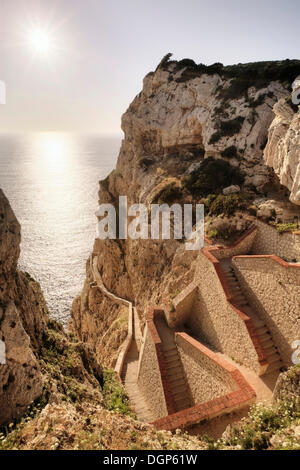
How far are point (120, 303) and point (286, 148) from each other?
72.2 ft

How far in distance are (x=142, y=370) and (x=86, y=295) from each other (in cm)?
2212

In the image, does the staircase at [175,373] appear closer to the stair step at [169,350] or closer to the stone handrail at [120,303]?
the stair step at [169,350]

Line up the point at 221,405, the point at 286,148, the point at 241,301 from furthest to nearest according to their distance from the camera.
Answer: the point at 286,148 < the point at 241,301 < the point at 221,405

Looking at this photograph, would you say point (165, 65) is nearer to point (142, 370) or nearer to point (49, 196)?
point (142, 370)

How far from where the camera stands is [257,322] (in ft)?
40.3

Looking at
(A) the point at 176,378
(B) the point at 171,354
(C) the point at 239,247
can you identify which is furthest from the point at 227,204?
(A) the point at 176,378

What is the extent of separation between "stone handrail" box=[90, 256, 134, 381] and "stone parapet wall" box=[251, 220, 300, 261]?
425 inches

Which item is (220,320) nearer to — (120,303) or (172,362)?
(172,362)

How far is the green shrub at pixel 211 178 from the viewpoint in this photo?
21.1 meters

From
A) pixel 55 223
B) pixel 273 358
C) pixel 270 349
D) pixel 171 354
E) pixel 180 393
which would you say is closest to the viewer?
pixel 273 358

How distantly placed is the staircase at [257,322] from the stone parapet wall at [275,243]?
2036 millimetres

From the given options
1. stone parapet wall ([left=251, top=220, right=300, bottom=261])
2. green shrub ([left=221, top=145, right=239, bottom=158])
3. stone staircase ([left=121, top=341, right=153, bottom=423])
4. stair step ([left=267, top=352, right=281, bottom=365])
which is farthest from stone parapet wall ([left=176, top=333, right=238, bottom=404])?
green shrub ([left=221, top=145, right=239, bottom=158])

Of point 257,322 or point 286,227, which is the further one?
point 286,227

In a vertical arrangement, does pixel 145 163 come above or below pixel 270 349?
above
